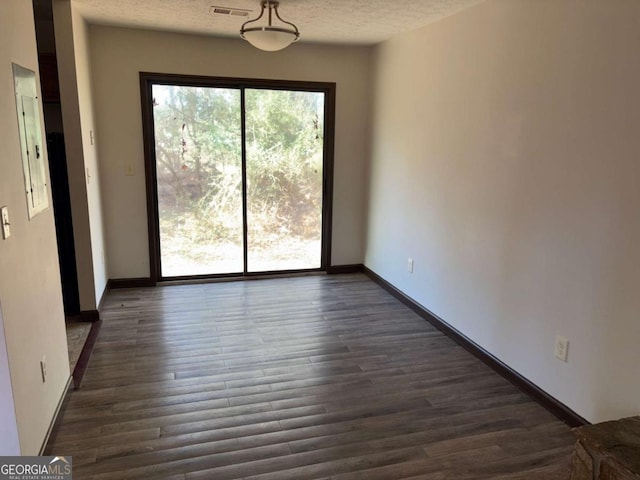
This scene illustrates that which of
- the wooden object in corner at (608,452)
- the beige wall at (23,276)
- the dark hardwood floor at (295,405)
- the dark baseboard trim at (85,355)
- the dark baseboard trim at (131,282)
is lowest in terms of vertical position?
Result: the dark hardwood floor at (295,405)

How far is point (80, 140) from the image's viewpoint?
3.54 metres

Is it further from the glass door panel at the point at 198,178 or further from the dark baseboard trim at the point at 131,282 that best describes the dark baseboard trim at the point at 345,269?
the dark baseboard trim at the point at 131,282

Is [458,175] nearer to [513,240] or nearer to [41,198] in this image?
[513,240]

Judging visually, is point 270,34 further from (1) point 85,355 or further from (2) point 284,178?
(1) point 85,355

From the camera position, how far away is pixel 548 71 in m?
2.55

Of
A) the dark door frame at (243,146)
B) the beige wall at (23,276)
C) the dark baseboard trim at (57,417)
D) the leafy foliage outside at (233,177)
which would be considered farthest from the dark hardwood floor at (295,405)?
the leafy foliage outside at (233,177)

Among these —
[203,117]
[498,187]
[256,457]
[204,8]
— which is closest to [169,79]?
[203,117]

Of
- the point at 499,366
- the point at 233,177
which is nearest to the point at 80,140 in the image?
the point at 233,177

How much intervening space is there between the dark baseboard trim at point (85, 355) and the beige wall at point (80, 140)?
24cm

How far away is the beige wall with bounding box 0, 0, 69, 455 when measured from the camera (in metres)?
1.85

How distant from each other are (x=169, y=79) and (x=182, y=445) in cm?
335

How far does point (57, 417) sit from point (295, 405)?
1248mm

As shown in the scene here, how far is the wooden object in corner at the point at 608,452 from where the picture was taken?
1.70 m

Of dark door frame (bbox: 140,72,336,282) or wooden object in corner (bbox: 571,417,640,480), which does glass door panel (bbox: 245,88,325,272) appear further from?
wooden object in corner (bbox: 571,417,640,480)
